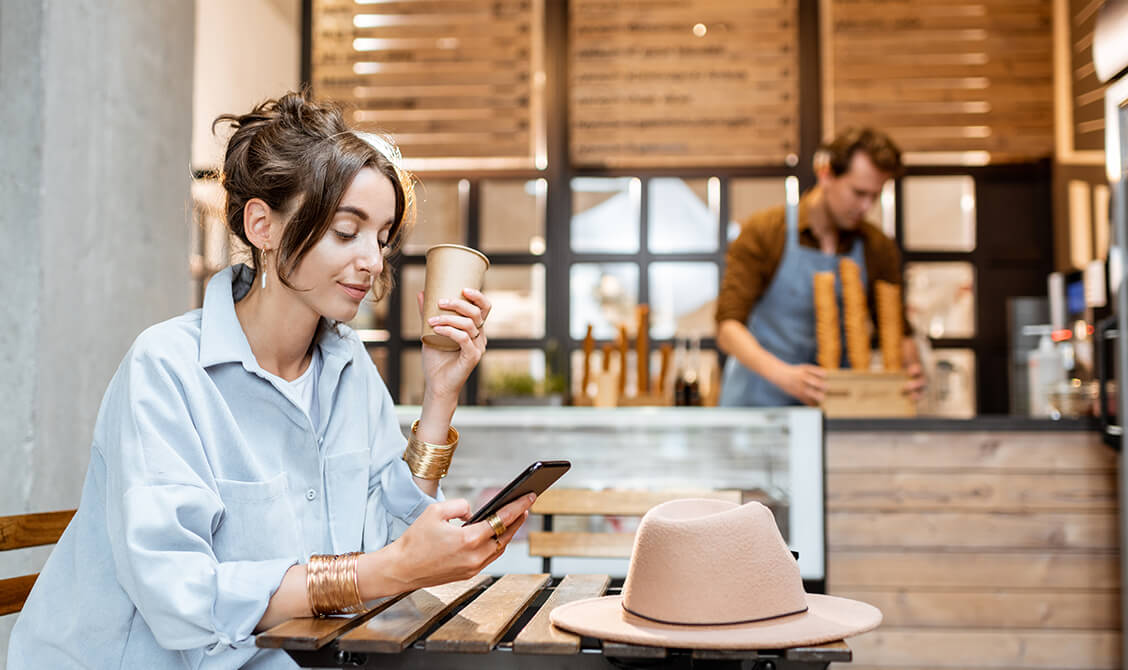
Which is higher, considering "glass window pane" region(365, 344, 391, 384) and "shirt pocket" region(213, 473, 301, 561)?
"glass window pane" region(365, 344, 391, 384)

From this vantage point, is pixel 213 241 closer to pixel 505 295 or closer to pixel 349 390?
pixel 505 295

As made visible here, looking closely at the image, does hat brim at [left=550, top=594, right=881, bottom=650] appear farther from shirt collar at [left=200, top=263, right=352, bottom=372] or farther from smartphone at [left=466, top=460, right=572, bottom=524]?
shirt collar at [left=200, top=263, right=352, bottom=372]

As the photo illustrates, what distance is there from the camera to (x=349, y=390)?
57.9 inches

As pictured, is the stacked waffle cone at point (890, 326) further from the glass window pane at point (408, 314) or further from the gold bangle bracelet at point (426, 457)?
the glass window pane at point (408, 314)

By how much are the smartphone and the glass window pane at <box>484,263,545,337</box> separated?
12.8ft

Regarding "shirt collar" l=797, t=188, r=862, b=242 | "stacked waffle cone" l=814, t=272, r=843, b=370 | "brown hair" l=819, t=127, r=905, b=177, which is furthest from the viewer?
"shirt collar" l=797, t=188, r=862, b=242

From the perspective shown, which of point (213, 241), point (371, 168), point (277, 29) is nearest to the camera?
point (371, 168)

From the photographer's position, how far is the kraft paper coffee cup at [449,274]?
1315 millimetres

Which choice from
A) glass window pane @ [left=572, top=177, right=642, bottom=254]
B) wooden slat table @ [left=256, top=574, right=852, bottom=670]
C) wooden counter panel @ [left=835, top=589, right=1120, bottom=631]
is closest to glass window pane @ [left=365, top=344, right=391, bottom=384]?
glass window pane @ [left=572, top=177, right=642, bottom=254]

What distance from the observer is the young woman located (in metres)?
1.12

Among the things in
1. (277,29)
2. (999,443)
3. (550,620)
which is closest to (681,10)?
(277,29)

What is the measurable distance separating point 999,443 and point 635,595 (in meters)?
1.97

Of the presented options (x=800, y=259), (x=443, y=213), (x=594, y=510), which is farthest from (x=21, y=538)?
(x=443, y=213)

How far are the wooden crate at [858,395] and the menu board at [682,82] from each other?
7.65 ft
